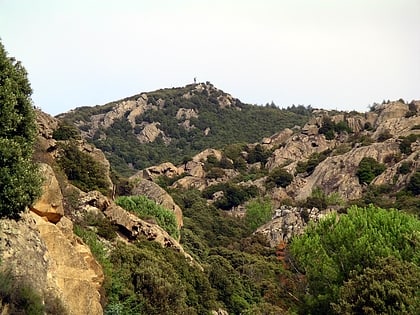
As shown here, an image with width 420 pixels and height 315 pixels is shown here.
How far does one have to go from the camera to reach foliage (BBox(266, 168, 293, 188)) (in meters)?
81.9

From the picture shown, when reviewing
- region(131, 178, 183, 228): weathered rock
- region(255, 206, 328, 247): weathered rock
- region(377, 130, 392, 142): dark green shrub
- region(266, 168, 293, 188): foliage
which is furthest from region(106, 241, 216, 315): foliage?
region(377, 130, 392, 142): dark green shrub

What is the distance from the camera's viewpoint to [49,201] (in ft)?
58.4

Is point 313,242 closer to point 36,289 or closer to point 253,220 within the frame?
point 36,289

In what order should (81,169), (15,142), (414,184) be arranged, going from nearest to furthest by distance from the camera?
(15,142), (81,169), (414,184)

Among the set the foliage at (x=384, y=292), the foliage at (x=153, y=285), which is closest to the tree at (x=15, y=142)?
the foliage at (x=153, y=285)

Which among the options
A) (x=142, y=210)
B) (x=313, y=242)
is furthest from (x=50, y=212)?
(x=142, y=210)

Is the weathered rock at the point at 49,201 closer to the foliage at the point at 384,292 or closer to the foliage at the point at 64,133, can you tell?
the foliage at the point at 384,292

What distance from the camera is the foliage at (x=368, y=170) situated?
7338 centimetres

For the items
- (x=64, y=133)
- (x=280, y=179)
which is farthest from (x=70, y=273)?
(x=280, y=179)

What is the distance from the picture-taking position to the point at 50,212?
17828 mm

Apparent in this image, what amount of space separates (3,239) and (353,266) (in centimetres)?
1555

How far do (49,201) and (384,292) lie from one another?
467 inches

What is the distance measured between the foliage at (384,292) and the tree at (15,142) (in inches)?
463

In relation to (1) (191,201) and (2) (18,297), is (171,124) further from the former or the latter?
(2) (18,297)
